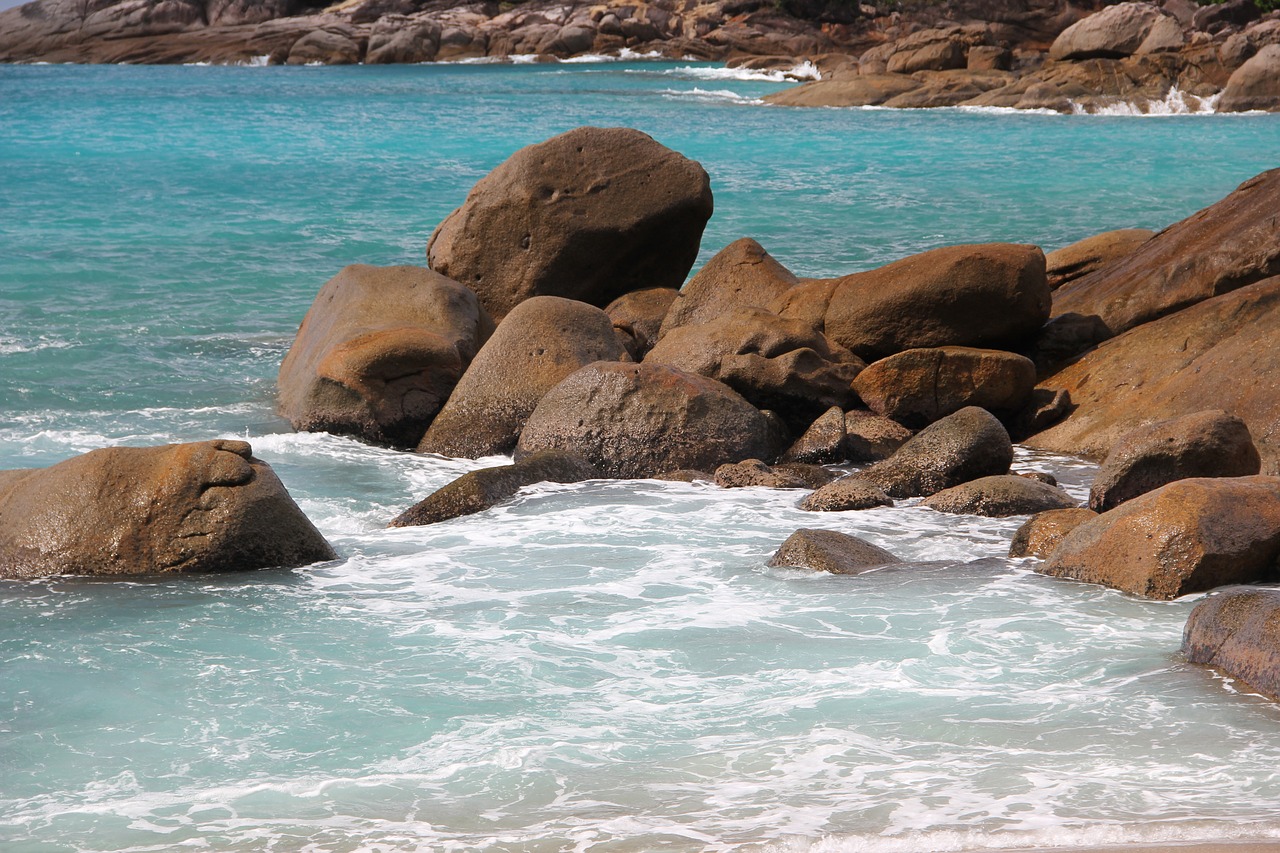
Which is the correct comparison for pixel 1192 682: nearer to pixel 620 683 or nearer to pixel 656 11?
pixel 620 683

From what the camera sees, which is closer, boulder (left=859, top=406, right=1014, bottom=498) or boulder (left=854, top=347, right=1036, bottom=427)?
boulder (left=859, top=406, right=1014, bottom=498)

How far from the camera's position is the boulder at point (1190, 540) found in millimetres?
6703

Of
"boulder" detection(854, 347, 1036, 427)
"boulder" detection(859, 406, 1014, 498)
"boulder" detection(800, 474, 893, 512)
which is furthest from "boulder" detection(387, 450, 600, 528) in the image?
"boulder" detection(854, 347, 1036, 427)

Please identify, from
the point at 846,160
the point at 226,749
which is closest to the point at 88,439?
the point at 226,749

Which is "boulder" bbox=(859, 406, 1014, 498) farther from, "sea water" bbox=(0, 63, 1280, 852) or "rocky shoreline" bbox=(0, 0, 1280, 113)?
"rocky shoreline" bbox=(0, 0, 1280, 113)

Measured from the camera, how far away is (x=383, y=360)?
10445 millimetres

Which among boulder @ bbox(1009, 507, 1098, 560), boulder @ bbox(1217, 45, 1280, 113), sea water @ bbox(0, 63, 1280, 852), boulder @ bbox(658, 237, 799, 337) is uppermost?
boulder @ bbox(1217, 45, 1280, 113)

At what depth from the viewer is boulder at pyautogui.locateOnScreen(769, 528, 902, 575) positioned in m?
7.37

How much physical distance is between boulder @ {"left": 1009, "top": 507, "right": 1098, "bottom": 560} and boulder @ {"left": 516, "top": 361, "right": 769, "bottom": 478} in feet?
7.89

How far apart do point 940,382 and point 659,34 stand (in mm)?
69589

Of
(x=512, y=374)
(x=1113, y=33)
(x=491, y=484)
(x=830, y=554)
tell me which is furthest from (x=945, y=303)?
(x=1113, y=33)

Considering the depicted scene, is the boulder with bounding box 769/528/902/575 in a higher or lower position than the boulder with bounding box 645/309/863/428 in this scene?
lower

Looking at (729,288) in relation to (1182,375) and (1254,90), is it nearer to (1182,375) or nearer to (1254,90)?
(1182,375)

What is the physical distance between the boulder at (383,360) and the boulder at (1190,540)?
17.8 feet
